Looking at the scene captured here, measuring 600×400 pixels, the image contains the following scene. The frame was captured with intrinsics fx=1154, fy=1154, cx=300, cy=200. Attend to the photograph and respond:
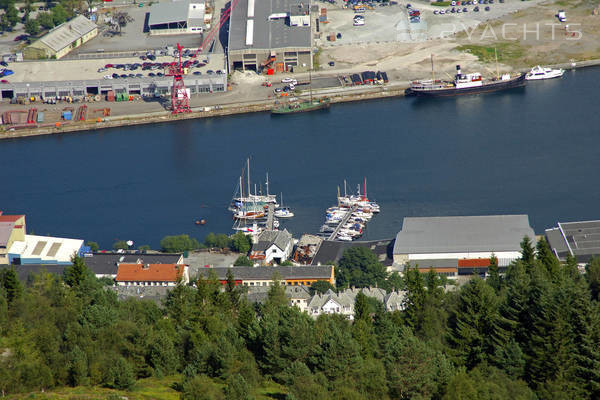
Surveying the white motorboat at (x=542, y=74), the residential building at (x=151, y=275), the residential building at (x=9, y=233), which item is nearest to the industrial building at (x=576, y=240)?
the residential building at (x=151, y=275)

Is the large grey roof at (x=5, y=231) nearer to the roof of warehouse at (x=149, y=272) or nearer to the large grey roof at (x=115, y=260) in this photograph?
the large grey roof at (x=115, y=260)

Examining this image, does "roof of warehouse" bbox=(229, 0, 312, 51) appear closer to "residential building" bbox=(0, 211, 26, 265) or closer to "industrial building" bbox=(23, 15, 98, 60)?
"industrial building" bbox=(23, 15, 98, 60)

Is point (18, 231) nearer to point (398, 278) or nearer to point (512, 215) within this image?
point (398, 278)

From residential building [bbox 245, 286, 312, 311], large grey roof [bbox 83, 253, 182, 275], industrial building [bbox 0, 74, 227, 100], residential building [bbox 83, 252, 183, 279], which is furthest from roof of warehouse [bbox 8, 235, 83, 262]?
industrial building [bbox 0, 74, 227, 100]

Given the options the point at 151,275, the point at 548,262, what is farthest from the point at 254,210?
the point at 548,262

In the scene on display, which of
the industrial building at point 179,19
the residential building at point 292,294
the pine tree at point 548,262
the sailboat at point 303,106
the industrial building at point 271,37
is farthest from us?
the industrial building at point 179,19

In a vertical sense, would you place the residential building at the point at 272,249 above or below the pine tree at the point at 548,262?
below
